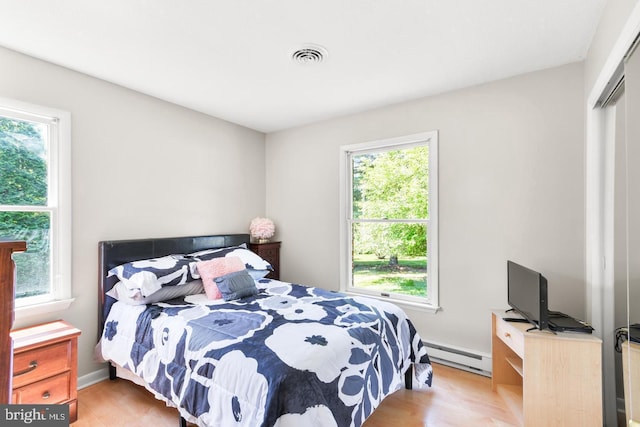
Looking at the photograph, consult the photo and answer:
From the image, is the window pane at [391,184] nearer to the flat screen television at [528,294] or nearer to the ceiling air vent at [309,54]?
the flat screen television at [528,294]

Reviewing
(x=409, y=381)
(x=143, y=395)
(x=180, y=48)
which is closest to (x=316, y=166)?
(x=180, y=48)

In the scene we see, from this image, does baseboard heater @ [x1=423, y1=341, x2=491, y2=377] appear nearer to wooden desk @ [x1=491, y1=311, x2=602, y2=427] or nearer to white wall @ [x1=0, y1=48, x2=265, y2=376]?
wooden desk @ [x1=491, y1=311, x2=602, y2=427]

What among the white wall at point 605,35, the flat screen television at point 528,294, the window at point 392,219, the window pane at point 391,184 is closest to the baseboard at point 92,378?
the window at point 392,219

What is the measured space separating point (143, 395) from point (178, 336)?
88 cm

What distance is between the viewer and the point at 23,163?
2273mm

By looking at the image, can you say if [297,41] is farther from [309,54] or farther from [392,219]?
[392,219]

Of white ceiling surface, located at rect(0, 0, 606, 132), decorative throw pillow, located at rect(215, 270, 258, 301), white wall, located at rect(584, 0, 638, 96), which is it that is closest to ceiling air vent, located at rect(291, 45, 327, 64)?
white ceiling surface, located at rect(0, 0, 606, 132)

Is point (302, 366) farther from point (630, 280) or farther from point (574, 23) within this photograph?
point (574, 23)

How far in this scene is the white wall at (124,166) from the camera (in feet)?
7.97

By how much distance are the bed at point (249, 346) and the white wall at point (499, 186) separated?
785mm

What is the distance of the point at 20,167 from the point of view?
226 cm

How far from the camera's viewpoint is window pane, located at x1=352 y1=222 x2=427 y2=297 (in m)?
3.18

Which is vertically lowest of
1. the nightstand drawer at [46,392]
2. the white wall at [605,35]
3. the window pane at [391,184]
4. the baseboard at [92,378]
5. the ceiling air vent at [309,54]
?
the baseboard at [92,378]

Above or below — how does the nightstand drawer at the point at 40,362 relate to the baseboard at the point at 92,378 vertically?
above
